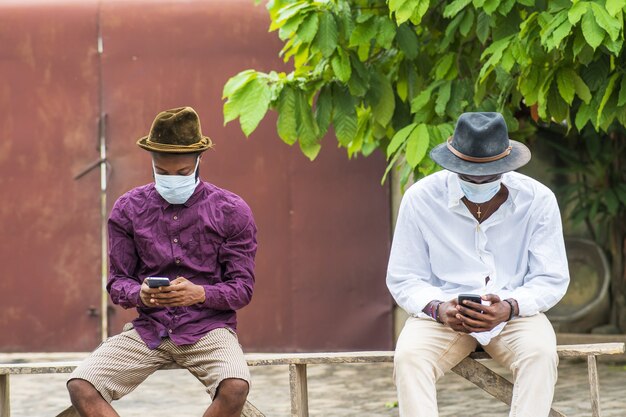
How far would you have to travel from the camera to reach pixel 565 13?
5.47 m

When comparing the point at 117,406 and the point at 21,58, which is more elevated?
the point at 21,58

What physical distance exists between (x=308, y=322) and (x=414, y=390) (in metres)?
4.18

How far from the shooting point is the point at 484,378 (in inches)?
204

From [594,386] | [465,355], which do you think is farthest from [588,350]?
[465,355]

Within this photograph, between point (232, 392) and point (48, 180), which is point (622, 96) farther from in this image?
point (48, 180)

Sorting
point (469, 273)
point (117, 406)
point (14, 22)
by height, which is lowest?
point (117, 406)

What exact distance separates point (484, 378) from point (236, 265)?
1117 mm

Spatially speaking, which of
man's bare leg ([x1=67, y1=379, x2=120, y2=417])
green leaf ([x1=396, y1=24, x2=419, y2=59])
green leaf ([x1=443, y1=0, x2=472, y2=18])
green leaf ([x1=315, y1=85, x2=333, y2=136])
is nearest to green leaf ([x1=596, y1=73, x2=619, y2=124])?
green leaf ([x1=443, y1=0, x2=472, y2=18])

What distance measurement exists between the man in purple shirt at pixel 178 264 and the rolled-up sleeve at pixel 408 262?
23.7 inches

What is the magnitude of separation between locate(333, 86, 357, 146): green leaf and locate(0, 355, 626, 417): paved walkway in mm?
1599

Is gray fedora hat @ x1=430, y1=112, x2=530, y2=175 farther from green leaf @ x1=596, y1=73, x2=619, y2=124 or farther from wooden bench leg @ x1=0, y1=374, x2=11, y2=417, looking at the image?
wooden bench leg @ x1=0, y1=374, x2=11, y2=417

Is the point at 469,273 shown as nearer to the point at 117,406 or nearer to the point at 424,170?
the point at 424,170

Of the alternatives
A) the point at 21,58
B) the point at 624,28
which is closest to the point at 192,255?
the point at 624,28

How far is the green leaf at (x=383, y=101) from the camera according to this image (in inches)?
263
